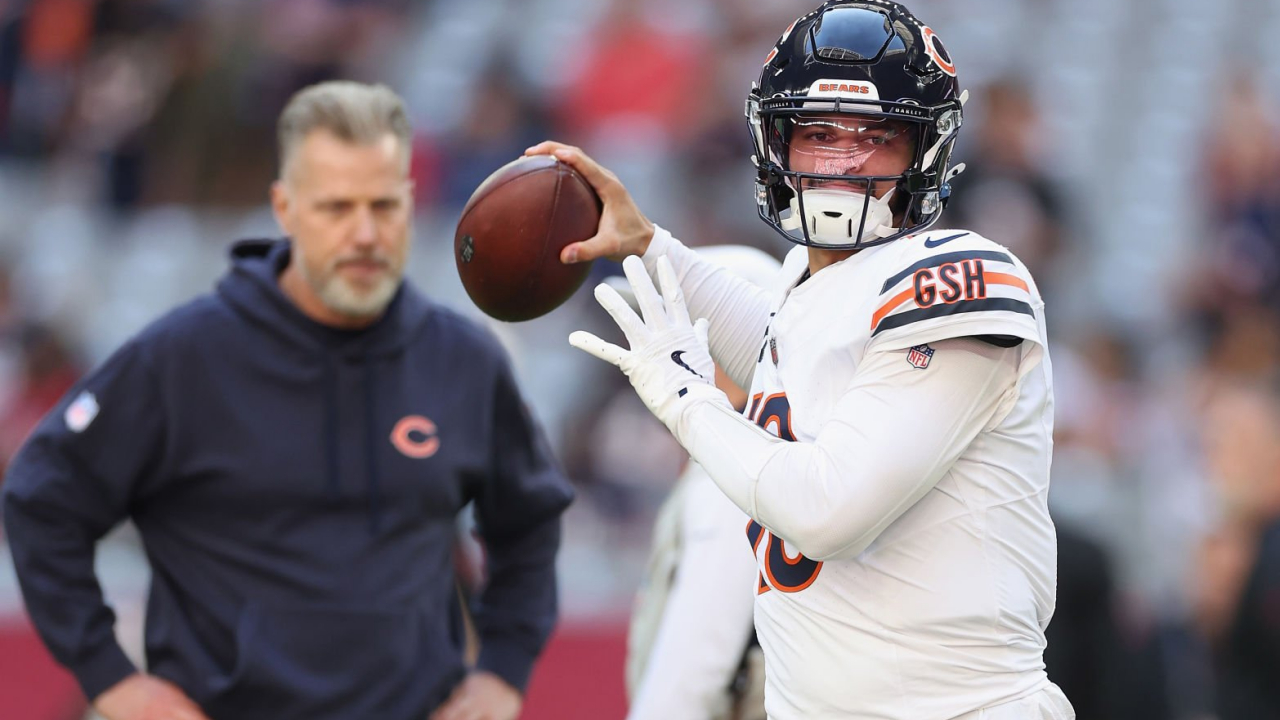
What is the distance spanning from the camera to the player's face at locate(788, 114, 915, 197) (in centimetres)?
249

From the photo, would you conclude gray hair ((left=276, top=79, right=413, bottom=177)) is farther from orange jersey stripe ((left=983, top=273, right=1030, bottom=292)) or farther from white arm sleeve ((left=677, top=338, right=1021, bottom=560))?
orange jersey stripe ((left=983, top=273, right=1030, bottom=292))

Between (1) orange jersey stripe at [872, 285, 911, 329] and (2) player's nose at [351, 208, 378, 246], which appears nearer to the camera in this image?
(1) orange jersey stripe at [872, 285, 911, 329]

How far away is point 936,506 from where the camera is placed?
7.81 ft

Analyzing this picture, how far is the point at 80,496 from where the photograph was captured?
3223mm

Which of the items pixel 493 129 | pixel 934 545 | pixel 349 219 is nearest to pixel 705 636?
pixel 934 545

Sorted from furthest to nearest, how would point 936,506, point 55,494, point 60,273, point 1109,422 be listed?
point 60,273 < point 1109,422 < point 55,494 < point 936,506

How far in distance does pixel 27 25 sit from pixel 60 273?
1290mm

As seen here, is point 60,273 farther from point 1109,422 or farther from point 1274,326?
point 1274,326

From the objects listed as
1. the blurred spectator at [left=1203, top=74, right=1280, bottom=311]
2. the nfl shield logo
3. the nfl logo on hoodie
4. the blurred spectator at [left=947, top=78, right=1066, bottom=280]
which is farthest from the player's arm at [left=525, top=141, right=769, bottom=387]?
the blurred spectator at [left=1203, top=74, right=1280, bottom=311]

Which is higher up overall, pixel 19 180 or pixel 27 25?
pixel 27 25

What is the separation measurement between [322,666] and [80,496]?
586mm

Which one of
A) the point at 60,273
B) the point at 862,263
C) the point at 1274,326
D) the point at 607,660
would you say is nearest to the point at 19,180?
the point at 60,273

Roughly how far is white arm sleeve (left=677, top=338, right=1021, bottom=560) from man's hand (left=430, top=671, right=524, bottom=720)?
1.24 meters

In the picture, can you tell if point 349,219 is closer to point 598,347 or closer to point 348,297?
point 348,297
